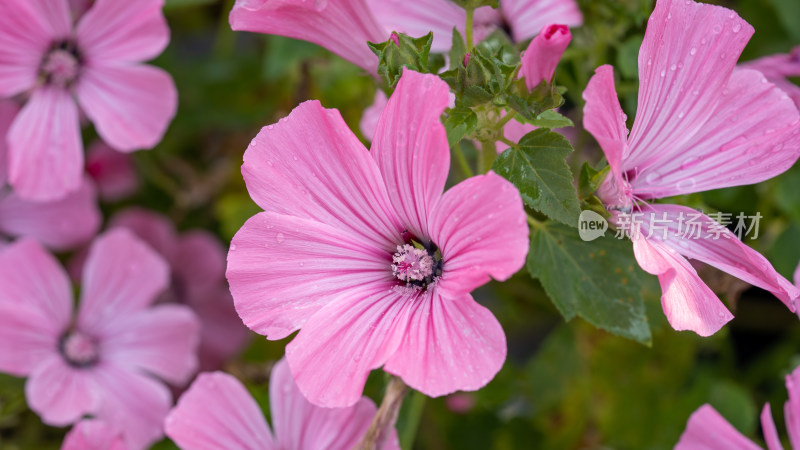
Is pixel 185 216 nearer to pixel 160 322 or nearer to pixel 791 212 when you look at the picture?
pixel 160 322

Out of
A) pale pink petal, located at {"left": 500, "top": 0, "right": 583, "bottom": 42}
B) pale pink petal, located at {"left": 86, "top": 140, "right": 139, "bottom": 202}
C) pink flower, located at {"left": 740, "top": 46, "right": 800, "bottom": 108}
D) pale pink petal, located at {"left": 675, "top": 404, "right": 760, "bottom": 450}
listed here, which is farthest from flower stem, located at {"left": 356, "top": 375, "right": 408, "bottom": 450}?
pale pink petal, located at {"left": 86, "top": 140, "right": 139, "bottom": 202}

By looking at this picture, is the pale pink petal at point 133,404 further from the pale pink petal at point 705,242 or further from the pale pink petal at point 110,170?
the pale pink petal at point 705,242

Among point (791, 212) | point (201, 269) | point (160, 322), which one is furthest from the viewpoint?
point (201, 269)

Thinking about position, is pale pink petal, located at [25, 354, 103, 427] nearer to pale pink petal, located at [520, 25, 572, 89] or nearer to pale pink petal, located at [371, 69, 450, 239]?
pale pink petal, located at [371, 69, 450, 239]

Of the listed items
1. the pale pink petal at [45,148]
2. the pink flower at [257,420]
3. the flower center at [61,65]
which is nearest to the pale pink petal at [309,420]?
the pink flower at [257,420]

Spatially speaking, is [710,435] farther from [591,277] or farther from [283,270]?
[283,270]

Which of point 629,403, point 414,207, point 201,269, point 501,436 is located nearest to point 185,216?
point 201,269

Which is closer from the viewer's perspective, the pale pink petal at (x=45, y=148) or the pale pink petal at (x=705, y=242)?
the pale pink petal at (x=705, y=242)
